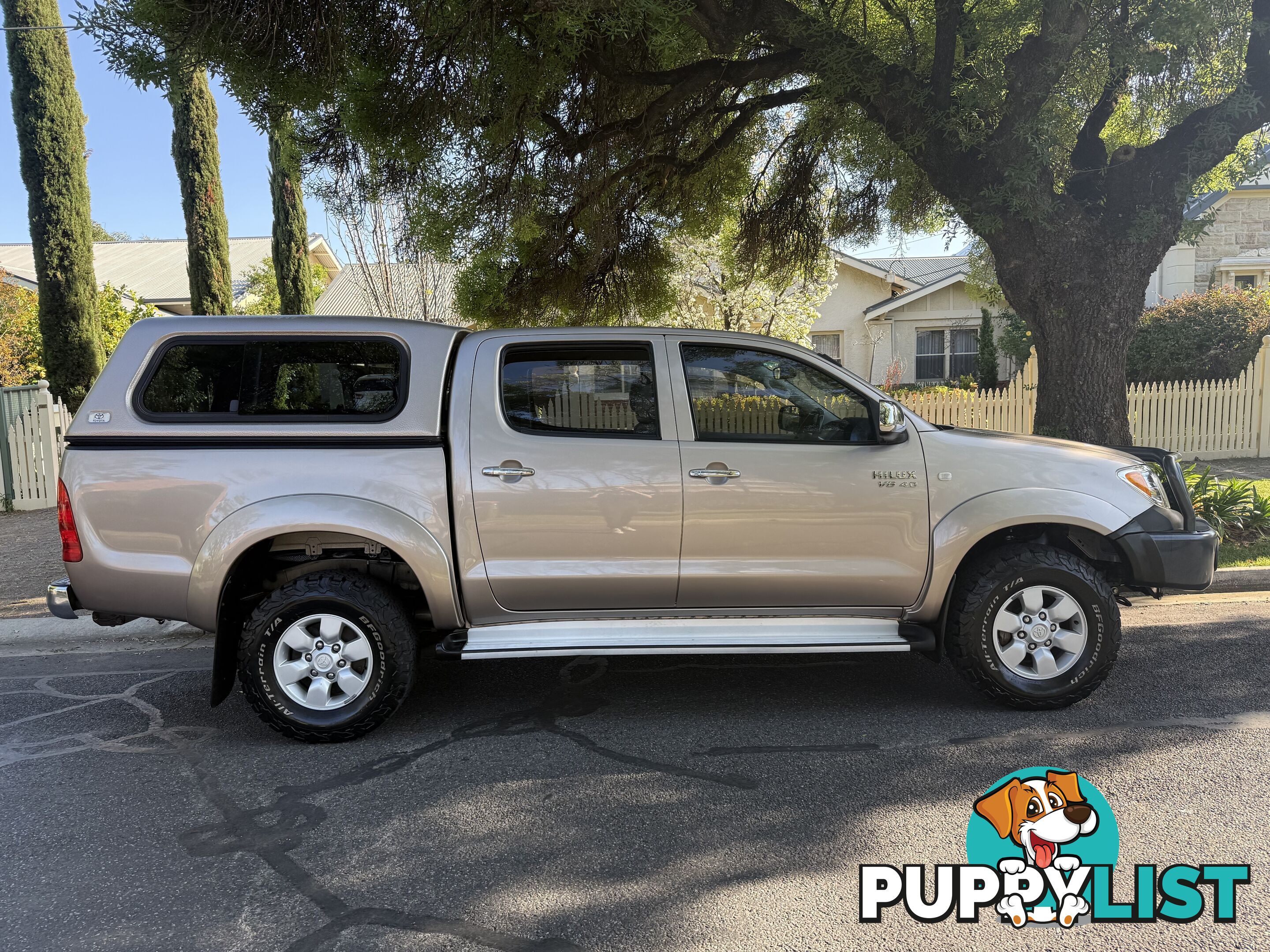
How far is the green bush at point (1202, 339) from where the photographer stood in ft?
49.5

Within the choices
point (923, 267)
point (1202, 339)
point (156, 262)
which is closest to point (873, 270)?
point (923, 267)

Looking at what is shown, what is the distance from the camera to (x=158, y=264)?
30500mm

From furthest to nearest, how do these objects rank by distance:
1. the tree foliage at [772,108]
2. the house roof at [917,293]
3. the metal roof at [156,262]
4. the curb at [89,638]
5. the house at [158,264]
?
1. the metal roof at [156,262]
2. the house at [158,264]
3. the house roof at [917,293]
4. the tree foliage at [772,108]
5. the curb at [89,638]

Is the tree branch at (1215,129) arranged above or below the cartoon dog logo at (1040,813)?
above

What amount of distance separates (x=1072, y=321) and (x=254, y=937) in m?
7.51

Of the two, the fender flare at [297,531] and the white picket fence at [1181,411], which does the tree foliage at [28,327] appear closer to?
the fender flare at [297,531]

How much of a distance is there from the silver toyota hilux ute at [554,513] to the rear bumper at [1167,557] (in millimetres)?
12

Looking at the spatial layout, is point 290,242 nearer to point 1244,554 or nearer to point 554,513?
point 554,513

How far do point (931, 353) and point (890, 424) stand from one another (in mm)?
→ 21880

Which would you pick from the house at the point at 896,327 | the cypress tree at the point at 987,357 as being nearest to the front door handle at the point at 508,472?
the cypress tree at the point at 987,357

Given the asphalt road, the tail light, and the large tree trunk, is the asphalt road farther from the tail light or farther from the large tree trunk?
the large tree trunk

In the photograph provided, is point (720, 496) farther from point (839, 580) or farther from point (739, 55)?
point (739, 55)

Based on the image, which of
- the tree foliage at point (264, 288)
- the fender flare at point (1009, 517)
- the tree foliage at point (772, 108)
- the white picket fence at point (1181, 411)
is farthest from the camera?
the tree foliage at point (264, 288)

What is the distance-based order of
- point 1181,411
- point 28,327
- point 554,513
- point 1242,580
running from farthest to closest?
point 28,327 → point 1181,411 → point 1242,580 → point 554,513
